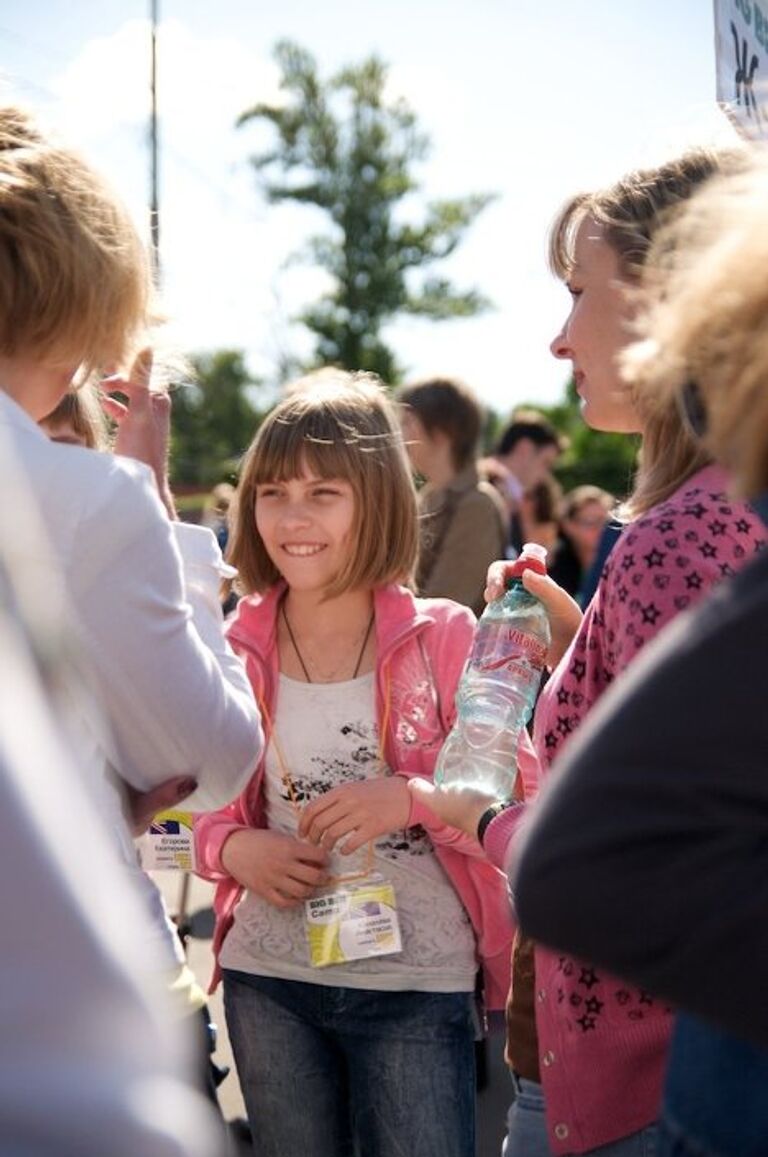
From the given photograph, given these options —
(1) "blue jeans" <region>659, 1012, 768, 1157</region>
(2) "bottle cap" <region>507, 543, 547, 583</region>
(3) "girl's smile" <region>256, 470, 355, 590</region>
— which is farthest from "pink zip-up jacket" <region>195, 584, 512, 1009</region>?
(1) "blue jeans" <region>659, 1012, 768, 1157</region>

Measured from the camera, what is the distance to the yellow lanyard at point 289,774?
2.60 metres

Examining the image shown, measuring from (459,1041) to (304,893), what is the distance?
400mm

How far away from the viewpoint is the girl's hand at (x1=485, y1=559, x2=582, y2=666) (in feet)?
7.63

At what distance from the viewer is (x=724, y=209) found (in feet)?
3.97

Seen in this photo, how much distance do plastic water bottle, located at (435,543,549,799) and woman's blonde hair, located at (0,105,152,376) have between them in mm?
935

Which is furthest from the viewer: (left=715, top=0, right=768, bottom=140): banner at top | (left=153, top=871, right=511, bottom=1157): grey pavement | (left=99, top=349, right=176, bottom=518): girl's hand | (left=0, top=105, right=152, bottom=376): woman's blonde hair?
(left=153, top=871, right=511, bottom=1157): grey pavement

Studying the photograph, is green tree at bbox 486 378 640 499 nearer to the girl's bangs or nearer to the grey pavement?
the grey pavement

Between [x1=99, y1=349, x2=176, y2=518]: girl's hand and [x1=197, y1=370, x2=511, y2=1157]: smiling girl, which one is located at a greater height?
[x1=99, y1=349, x2=176, y2=518]: girl's hand

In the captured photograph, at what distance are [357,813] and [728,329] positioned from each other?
60.5 inches

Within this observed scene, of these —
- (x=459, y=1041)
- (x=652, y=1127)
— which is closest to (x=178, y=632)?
(x=652, y=1127)

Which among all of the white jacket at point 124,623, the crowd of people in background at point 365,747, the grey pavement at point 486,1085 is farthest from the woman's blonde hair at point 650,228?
the grey pavement at point 486,1085

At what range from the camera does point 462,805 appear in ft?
6.43

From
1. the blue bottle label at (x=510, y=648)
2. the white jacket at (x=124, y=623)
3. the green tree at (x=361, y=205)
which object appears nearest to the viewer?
the white jacket at (x=124, y=623)

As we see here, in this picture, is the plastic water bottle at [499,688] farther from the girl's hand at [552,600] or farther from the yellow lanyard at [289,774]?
the yellow lanyard at [289,774]
